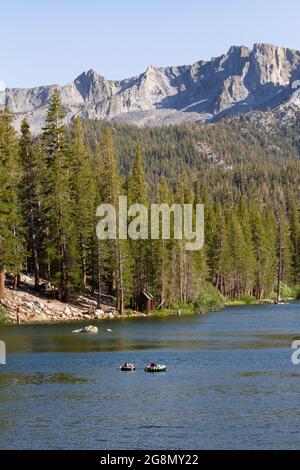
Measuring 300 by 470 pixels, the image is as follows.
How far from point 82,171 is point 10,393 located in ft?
213

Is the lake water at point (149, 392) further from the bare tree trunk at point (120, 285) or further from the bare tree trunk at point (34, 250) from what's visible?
the bare tree trunk at point (120, 285)

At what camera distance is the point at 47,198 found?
9138 centimetres

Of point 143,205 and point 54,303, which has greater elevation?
point 143,205

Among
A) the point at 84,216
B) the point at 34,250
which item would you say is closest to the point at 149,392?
the point at 34,250

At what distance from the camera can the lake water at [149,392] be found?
3144 cm

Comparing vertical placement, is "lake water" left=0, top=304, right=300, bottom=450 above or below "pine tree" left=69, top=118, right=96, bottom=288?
below

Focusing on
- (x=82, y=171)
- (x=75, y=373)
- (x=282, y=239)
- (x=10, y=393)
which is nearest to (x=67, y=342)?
(x=75, y=373)
